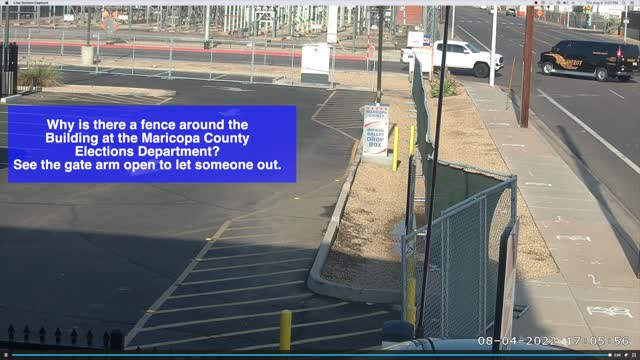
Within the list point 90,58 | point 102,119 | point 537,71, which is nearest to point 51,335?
point 102,119

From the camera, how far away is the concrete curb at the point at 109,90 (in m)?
38.7

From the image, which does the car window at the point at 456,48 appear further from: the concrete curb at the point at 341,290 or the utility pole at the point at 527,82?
the concrete curb at the point at 341,290

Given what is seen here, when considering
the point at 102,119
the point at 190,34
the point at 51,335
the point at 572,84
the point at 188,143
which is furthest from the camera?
the point at 190,34

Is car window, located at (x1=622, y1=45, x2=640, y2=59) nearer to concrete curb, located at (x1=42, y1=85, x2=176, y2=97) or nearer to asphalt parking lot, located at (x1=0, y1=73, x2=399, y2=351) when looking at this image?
concrete curb, located at (x1=42, y1=85, x2=176, y2=97)

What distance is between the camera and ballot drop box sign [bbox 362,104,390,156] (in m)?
26.5

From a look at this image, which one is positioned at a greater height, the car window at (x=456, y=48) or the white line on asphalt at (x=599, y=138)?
the car window at (x=456, y=48)

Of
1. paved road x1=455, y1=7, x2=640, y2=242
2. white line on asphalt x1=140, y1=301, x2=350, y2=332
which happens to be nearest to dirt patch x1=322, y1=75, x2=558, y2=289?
white line on asphalt x1=140, y1=301, x2=350, y2=332

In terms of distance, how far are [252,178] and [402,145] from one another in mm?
7326

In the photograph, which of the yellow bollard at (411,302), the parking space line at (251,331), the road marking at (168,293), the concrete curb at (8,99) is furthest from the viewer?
the concrete curb at (8,99)

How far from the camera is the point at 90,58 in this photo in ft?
169

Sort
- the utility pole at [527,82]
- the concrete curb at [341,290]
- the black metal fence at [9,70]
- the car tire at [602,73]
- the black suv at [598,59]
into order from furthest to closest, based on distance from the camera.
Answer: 1. the car tire at [602,73]
2. the black suv at [598,59]
3. the black metal fence at [9,70]
4. the utility pole at [527,82]
5. the concrete curb at [341,290]

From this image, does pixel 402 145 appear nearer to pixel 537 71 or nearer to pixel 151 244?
pixel 151 244

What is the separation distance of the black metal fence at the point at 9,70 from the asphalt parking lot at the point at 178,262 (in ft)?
47.2
